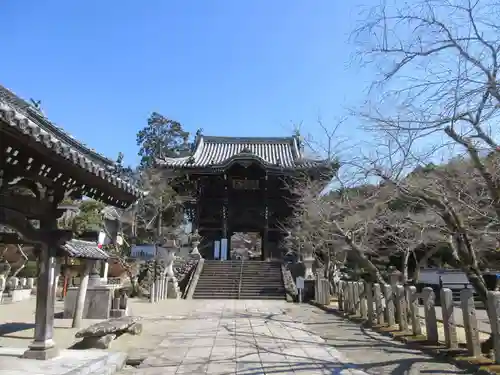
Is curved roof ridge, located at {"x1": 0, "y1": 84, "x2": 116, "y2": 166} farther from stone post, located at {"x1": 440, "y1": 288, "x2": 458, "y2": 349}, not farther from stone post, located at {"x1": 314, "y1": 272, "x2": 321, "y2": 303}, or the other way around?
stone post, located at {"x1": 314, "y1": 272, "x2": 321, "y2": 303}

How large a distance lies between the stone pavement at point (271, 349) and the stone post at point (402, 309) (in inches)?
25.2

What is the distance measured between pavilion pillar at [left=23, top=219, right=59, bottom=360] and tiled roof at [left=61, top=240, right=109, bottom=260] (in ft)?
8.89

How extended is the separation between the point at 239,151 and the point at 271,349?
2622 centimetres

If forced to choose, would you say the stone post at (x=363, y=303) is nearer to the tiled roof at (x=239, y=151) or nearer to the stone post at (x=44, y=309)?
the stone post at (x=44, y=309)

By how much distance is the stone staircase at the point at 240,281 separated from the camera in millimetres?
22016

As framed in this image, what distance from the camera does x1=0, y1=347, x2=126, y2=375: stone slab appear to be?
18.2ft

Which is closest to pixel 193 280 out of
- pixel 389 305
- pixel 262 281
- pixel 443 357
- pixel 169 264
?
pixel 169 264

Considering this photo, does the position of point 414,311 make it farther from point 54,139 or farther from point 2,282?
point 2,282

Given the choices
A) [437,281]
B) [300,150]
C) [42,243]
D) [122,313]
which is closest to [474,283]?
[42,243]

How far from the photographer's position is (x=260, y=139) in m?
35.3

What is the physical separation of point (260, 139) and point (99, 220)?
1629cm

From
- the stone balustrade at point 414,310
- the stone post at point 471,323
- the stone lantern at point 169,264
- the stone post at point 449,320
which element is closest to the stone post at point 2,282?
the stone lantern at point 169,264

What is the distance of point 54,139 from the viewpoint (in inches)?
201

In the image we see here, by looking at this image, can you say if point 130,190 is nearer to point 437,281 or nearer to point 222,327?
point 222,327
